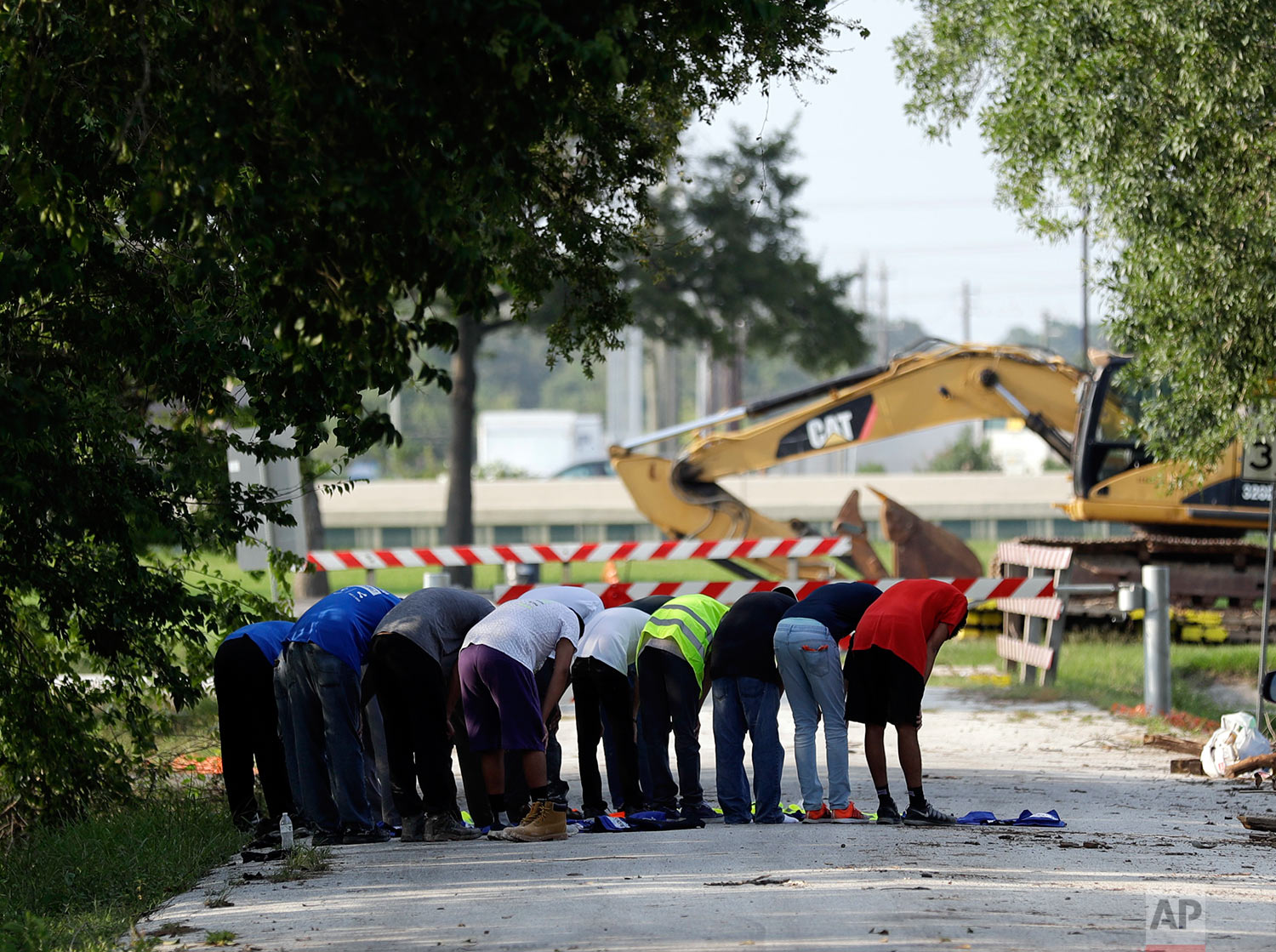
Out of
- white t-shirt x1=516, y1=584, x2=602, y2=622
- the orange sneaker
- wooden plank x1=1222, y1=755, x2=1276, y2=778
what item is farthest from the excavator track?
white t-shirt x1=516, y1=584, x2=602, y2=622

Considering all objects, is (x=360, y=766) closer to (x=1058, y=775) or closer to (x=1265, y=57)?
(x=1058, y=775)

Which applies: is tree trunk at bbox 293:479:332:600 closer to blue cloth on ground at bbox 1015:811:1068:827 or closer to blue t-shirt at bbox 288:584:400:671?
blue t-shirt at bbox 288:584:400:671

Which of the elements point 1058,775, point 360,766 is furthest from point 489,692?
point 1058,775

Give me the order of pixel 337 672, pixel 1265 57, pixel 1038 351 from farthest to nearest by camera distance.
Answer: pixel 1038 351, pixel 1265 57, pixel 337 672

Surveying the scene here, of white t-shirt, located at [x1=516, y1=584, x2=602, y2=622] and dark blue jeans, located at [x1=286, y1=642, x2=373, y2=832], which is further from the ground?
white t-shirt, located at [x1=516, y1=584, x2=602, y2=622]

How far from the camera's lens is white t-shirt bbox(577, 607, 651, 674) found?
8.73m

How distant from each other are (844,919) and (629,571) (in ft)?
86.3

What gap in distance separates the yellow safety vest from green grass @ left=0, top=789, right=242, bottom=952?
2.67 metres

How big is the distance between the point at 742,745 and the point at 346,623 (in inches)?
95.7

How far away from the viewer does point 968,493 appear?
135 ft

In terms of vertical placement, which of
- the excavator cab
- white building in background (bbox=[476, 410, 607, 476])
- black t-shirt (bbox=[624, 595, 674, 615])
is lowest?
black t-shirt (bbox=[624, 595, 674, 615])

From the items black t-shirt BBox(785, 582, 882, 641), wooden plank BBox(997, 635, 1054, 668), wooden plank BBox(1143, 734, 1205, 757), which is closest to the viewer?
black t-shirt BBox(785, 582, 882, 641)

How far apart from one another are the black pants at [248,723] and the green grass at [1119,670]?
8.70 m

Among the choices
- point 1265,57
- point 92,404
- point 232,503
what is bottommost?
point 232,503
